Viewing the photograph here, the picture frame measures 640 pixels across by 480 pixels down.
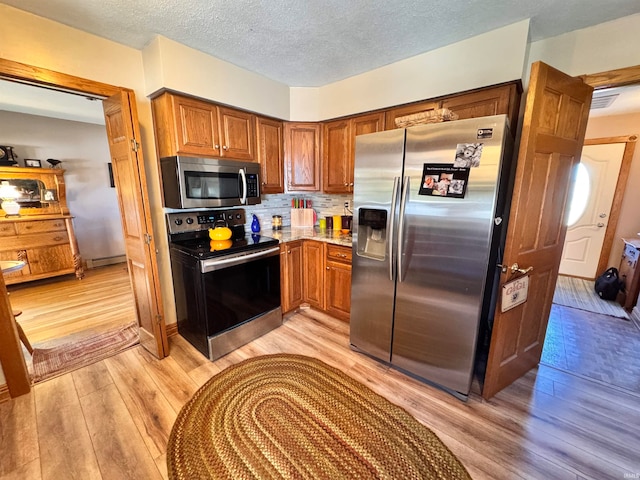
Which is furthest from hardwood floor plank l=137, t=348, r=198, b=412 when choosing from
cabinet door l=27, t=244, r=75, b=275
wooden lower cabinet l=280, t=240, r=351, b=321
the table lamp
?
the table lamp

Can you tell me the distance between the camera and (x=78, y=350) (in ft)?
7.61

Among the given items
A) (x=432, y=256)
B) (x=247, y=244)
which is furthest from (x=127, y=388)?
(x=432, y=256)

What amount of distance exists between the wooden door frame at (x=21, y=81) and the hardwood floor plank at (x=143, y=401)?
493mm

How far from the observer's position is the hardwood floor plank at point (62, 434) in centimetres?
134

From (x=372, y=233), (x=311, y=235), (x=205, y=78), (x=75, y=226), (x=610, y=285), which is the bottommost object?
(x=610, y=285)

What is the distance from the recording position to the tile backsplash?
3193 mm

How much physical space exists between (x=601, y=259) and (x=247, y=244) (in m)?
5.04

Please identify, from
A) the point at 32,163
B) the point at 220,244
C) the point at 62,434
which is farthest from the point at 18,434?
the point at 32,163

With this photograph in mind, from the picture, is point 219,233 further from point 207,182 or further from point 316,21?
point 316,21

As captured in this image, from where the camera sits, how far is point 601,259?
378 cm

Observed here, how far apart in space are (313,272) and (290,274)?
0.86ft

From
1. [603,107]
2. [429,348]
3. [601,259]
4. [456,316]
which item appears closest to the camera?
[456,316]

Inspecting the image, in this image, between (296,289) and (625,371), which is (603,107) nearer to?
(625,371)

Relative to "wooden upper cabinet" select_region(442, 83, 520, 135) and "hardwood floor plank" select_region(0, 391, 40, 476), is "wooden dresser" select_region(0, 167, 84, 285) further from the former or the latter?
"wooden upper cabinet" select_region(442, 83, 520, 135)
